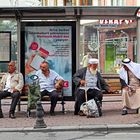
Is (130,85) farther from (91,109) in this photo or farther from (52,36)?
(52,36)

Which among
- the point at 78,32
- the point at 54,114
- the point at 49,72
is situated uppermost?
the point at 78,32

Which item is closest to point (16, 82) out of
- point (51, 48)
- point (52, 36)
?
point (51, 48)

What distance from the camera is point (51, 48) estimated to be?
15.7m

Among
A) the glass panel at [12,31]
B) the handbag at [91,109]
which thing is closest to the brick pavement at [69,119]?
the handbag at [91,109]

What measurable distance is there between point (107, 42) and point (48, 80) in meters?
7.92

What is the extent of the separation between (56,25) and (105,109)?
2709 millimetres

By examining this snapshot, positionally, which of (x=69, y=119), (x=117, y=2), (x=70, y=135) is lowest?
(x=70, y=135)

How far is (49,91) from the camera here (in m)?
14.6

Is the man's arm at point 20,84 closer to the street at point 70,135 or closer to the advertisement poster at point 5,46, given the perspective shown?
the advertisement poster at point 5,46

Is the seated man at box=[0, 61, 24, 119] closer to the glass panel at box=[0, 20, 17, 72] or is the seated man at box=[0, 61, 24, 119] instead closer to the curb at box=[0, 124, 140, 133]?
the glass panel at box=[0, 20, 17, 72]

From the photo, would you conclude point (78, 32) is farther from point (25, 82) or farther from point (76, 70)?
point (25, 82)

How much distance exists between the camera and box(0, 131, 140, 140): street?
11.7 m

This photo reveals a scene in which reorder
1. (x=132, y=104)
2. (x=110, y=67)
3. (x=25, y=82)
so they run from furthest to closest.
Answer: (x=110, y=67), (x=25, y=82), (x=132, y=104)

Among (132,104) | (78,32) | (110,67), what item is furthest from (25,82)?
(110,67)
